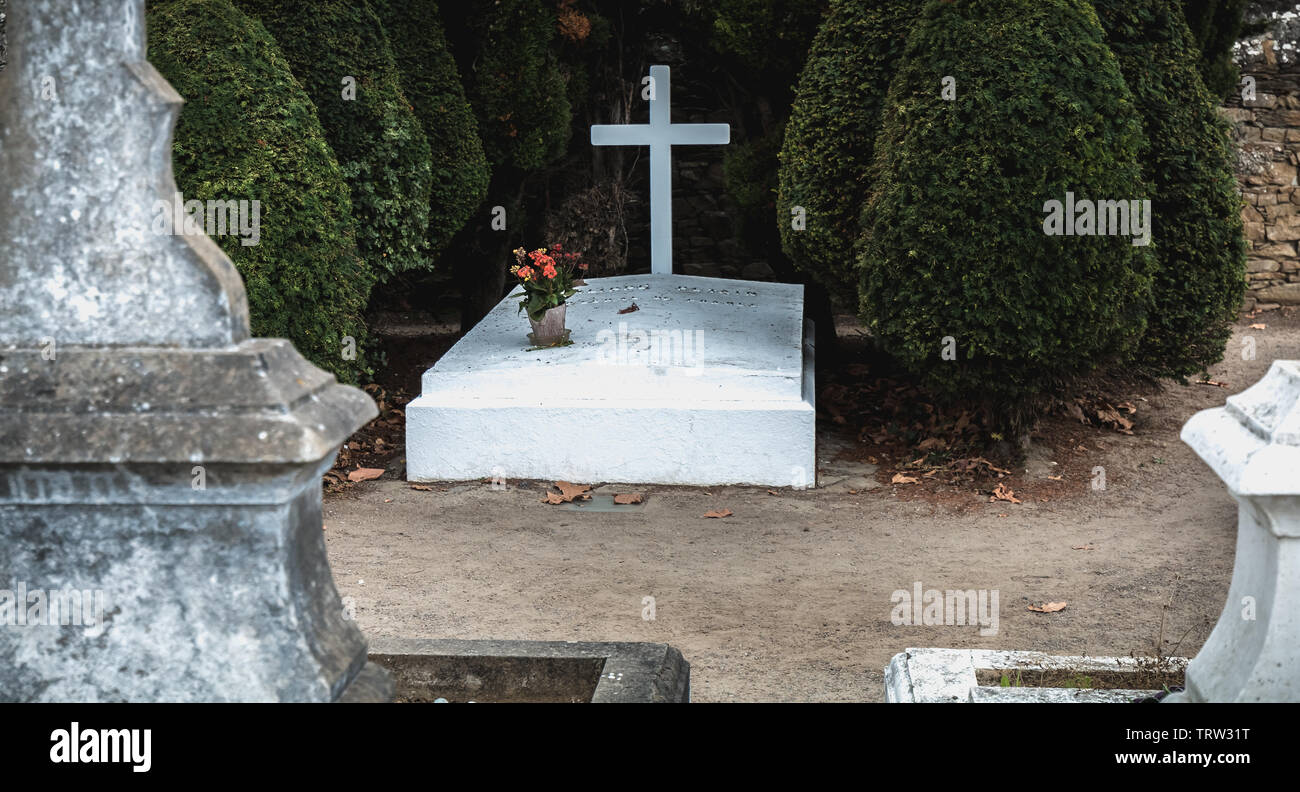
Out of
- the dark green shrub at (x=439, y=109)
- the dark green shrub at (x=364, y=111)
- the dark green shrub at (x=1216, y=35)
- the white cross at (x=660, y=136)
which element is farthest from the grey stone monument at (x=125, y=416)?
the white cross at (x=660, y=136)

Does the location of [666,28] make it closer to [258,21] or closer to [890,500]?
[258,21]

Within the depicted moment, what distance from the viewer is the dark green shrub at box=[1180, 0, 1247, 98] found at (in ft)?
25.4

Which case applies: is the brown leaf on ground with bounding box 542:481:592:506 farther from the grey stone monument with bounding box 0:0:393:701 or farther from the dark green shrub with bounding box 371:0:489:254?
the grey stone monument with bounding box 0:0:393:701

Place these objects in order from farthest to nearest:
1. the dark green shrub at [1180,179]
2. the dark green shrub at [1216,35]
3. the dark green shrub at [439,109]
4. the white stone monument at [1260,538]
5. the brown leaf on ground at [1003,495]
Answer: the dark green shrub at [439,109]
the dark green shrub at [1216,35]
the dark green shrub at [1180,179]
the brown leaf on ground at [1003,495]
the white stone monument at [1260,538]

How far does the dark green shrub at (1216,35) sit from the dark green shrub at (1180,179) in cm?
36

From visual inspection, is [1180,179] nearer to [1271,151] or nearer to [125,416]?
[1271,151]

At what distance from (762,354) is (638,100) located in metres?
4.26

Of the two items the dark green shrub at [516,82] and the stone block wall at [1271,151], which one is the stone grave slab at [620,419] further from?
the stone block wall at [1271,151]

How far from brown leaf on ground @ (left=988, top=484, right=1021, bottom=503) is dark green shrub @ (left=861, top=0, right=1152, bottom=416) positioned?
0.57m

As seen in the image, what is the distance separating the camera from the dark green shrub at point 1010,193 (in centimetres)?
657

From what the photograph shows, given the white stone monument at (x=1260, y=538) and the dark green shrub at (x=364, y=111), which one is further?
the dark green shrub at (x=364, y=111)

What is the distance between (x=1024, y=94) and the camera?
6.59 metres

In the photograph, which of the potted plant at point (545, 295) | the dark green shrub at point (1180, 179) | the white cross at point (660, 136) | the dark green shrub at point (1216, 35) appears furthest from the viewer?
the white cross at point (660, 136)
